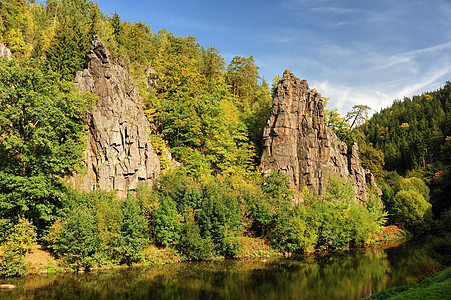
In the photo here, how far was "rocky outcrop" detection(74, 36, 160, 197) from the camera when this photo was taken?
115ft

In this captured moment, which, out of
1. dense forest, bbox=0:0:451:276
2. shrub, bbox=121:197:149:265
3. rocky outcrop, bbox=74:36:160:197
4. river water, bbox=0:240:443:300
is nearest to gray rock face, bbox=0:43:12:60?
dense forest, bbox=0:0:451:276

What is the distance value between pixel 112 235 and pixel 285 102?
121 ft

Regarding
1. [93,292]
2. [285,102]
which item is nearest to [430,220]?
[285,102]

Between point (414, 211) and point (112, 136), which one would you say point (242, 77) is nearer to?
point (112, 136)

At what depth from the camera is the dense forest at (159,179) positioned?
2728 centimetres

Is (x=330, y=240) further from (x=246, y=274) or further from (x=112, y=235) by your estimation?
(x=112, y=235)

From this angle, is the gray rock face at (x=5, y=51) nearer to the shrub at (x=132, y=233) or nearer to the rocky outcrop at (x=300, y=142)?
the shrub at (x=132, y=233)

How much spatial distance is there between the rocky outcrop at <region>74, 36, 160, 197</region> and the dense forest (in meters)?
1.83

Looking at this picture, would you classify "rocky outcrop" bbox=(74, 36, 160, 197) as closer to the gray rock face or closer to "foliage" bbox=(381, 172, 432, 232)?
the gray rock face

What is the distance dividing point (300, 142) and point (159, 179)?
26590 millimetres

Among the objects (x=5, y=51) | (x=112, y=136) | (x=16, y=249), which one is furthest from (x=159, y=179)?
(x=5, y=51)

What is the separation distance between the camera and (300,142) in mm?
51375

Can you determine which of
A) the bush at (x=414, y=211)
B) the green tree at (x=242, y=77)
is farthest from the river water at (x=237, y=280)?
the green tree at (x=242, y=77)

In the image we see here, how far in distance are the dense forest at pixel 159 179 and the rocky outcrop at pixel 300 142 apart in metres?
3.55
